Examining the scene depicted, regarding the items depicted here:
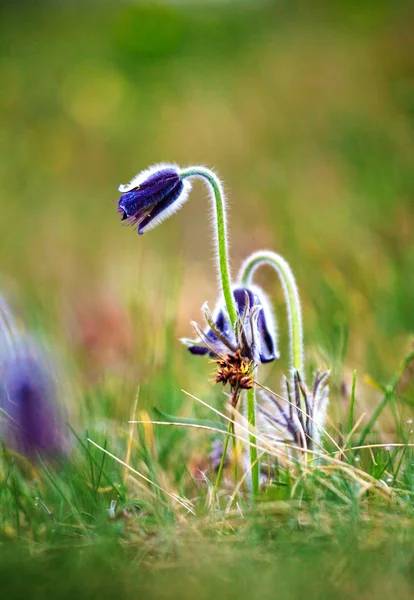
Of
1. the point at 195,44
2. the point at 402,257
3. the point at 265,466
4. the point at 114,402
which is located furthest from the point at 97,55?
the point at 265,466

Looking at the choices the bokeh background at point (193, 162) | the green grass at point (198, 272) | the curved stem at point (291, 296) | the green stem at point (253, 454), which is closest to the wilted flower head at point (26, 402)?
the green grass at point (198, 272)

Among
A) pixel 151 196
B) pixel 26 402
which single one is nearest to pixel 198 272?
pixel 26 402

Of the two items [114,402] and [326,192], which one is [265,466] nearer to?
[114,402]

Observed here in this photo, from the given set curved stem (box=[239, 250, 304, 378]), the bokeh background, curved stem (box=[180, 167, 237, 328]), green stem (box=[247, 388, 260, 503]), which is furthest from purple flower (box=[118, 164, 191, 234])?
the bokeh background

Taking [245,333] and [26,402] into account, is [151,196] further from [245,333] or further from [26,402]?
[26,402]

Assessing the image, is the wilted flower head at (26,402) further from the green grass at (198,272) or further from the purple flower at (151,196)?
Answer: the purple flower at (151,196)
